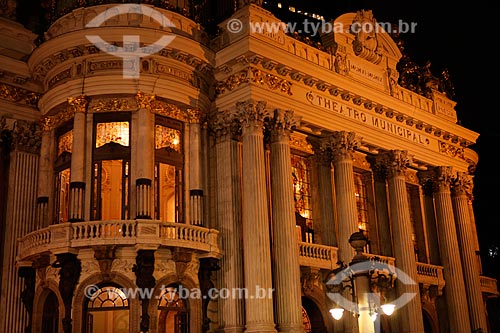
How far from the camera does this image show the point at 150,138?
77.2ft

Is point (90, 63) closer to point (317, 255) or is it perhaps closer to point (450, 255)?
point (317, 255)

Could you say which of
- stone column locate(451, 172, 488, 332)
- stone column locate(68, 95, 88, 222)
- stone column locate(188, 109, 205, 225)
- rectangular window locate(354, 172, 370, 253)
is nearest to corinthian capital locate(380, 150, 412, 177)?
rectangular window locate(354, 172, 370, 253)

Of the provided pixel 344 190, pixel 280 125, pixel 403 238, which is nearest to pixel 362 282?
pixel 280 125

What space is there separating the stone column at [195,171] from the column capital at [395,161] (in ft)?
31.3

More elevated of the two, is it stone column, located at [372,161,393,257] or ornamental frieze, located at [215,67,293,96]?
ornamental frieze, located at [215,67,293,96]

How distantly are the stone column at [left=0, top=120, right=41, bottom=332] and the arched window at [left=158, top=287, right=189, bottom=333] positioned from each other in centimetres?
481

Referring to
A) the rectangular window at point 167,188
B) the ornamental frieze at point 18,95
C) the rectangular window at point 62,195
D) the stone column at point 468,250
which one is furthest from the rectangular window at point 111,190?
the stone column at point 468,250

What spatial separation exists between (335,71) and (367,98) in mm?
1938

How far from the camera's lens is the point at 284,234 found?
78.4 ft

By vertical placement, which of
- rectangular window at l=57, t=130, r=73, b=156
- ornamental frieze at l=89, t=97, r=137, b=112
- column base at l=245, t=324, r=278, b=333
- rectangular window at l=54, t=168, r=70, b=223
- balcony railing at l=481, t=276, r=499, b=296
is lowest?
column base at l=245, t=324, r=278, b=333

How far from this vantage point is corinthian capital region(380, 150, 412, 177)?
1185 inches

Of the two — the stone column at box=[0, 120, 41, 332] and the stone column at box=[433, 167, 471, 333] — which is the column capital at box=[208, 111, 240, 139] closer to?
the stone column at box=[0, 120, 41, 332]

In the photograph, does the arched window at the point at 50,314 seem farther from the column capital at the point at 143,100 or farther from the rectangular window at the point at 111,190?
the column capital at the point at 143,100

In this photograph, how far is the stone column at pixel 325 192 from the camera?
91.1 feet
